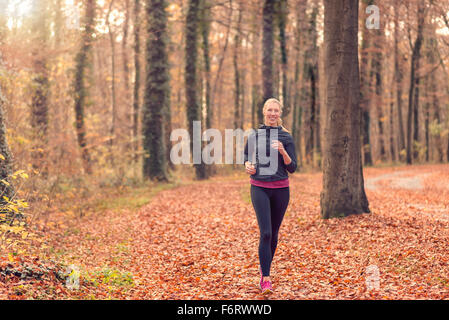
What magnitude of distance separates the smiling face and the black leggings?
906 mm

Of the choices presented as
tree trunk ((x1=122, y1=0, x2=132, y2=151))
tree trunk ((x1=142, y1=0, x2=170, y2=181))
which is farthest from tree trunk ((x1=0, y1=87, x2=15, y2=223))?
tree trunk ((x1=122, y1=0, x2=132, y2=151))

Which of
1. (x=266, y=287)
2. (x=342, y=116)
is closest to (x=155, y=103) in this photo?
(x=342, y=116)

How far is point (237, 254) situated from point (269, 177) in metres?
3.38

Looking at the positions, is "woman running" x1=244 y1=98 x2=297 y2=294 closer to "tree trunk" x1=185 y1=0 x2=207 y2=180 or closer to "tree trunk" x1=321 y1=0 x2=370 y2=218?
"tree trunk" x1=321 y1=0 x2=370 y2=218

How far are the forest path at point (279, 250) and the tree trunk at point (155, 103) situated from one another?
6.12 metres

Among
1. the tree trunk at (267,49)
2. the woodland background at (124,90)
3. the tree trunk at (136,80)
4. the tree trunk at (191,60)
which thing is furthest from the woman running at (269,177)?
the tree trunk at (136,80)

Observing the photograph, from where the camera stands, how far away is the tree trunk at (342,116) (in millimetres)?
9969

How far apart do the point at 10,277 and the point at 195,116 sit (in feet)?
55.2

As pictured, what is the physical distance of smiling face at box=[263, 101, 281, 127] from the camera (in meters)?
5.80

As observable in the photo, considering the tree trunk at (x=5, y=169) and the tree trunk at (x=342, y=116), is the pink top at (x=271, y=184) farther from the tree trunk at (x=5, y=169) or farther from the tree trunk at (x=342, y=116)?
the tree trunk at (x=5, y=169)

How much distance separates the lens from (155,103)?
1998 centimetres

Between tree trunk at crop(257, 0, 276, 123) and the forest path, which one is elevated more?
tree trunk at crop(257, 0, 276, 123)
